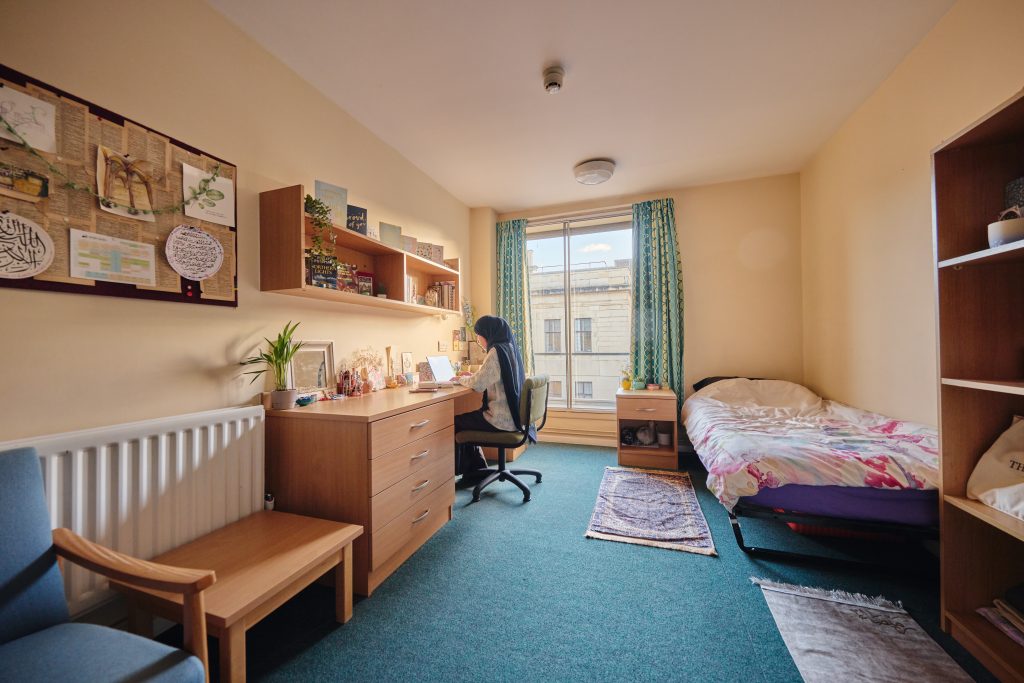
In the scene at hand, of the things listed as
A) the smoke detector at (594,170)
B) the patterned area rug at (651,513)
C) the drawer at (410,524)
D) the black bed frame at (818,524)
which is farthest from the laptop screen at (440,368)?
the black bed frame at (818,524)

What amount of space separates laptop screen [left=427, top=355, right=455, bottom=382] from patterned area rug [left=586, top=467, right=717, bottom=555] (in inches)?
60.2

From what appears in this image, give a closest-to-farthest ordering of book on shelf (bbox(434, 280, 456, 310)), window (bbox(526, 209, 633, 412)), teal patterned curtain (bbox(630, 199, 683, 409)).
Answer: book on shelf (bbox(434, 280, 456, 310)) → teal patterned curtain (bbox(630, 199, 683, 409)) → window (bbox(526, 209, 633, 412))

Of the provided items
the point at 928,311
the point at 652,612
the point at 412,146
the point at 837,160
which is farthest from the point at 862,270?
the point at 412,146

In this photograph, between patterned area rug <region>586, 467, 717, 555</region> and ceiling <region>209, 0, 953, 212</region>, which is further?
patterned area rug <region>586, 467, 717, 555</region>

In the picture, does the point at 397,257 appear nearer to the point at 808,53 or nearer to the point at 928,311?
the point at 808,53

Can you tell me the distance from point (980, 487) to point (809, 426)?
45.4 inches

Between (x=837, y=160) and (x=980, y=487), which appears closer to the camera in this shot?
(x=980, y=487)

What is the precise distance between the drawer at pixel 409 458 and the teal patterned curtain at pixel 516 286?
1985 mm

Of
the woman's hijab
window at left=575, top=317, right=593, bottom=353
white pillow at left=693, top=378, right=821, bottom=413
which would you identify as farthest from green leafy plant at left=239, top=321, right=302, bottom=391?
white pillow at left=693, top=378, right=821, bottom=413

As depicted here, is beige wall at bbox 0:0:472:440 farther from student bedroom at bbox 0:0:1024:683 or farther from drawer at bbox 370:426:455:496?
drawer at bbox 370:426:455:496

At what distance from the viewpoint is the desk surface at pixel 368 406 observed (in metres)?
1.61

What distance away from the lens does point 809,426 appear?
7.82ft

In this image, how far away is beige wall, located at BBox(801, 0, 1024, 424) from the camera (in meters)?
1.66

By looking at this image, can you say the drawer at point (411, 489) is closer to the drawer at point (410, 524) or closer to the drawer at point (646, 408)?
the drawer at point (410, 524)
